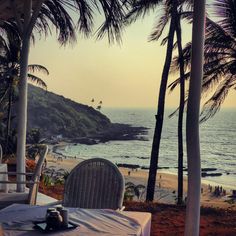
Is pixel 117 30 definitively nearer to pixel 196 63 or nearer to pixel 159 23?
pixel 196 63

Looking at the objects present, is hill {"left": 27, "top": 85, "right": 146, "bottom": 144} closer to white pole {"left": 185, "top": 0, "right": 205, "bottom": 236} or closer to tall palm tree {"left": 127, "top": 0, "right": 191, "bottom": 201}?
tall palm tree {"left": 127, "top": 0, "right": 191, "bottom": 201}

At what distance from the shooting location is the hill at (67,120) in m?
46.5

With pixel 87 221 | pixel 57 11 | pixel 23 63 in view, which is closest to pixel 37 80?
pixel 57 11

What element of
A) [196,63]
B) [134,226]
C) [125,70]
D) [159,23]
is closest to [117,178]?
[134,226]

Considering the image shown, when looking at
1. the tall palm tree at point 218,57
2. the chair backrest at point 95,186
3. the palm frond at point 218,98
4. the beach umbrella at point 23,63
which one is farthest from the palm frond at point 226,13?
the chair backrest at point 95,186

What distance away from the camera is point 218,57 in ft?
33.4

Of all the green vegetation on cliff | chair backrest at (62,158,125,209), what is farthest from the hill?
chair backrest at (62,158,125,209)

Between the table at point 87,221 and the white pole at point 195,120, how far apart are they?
29.9 inches

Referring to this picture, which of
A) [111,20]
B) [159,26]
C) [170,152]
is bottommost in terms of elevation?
[170,152]

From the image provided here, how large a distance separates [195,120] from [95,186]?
0.90 m

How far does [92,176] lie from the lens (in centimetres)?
328

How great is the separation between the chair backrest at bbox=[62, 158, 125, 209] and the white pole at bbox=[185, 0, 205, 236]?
21.8 inches

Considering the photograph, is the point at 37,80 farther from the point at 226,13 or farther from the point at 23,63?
the point at 23,63

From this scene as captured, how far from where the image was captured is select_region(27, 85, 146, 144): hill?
46500mm
